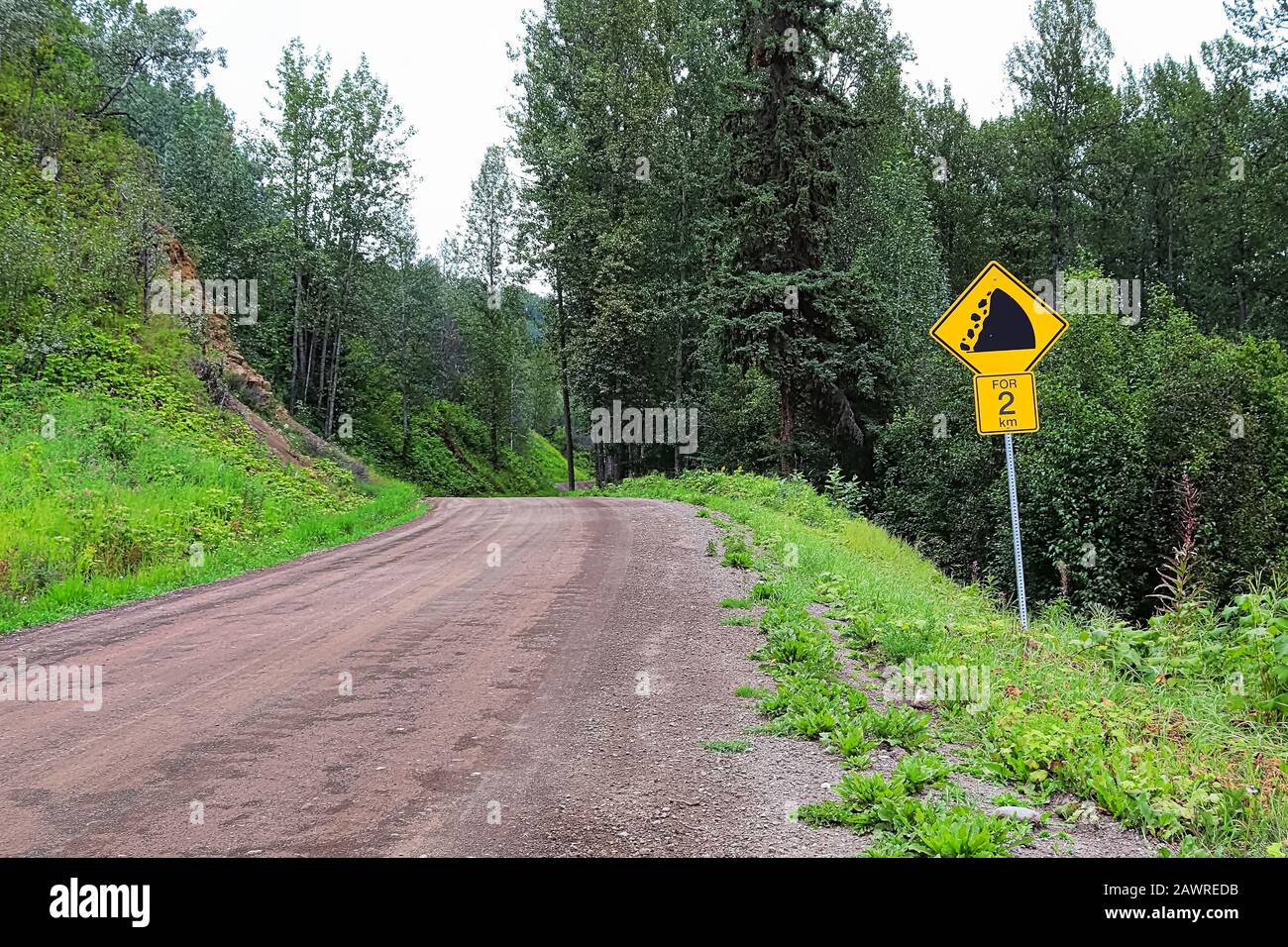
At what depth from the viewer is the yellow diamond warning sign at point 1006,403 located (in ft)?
23.6

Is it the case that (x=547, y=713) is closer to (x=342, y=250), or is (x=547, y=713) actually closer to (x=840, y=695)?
(x=840, y=695)

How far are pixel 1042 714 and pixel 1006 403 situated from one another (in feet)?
11.4

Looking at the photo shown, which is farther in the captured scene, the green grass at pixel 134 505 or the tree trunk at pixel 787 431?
the tree trunk at pixel 787 431

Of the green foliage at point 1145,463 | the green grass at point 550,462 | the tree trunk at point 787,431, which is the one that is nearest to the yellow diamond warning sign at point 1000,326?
the green foliage at point 1145,463

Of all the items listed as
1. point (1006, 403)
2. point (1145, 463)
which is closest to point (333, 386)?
point (1145, 463)

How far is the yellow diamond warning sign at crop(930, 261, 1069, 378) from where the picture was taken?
7207mm

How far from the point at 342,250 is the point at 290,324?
5694 mm

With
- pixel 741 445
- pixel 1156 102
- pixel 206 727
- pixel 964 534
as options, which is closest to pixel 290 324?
pixel 741 445

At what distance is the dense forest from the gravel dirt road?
15.1 ft

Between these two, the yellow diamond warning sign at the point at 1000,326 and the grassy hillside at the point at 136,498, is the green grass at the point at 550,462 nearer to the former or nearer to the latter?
the grassy hillside at the point at 136,498

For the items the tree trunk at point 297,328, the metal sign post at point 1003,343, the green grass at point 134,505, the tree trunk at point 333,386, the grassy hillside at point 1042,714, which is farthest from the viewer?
the tree trunk at point 333,386

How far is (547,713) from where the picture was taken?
18.0ft

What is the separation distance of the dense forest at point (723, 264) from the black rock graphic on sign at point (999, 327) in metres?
4.75

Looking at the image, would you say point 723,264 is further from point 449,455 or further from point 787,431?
point 449,455
